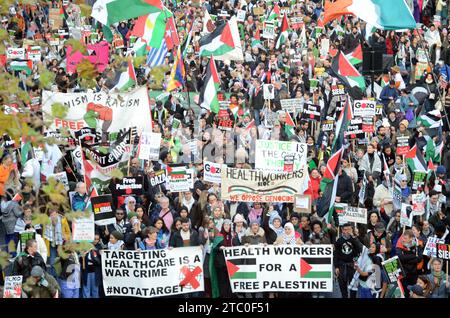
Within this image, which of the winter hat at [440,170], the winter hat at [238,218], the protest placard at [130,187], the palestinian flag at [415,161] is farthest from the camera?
the palestinian flag at [415,161]

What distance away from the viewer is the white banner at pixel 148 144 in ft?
54.3

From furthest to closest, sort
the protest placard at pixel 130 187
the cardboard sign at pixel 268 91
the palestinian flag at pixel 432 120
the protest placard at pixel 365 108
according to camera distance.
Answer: the cardboard sign at pixel 268 91, the palestinian flag at pixel 432 120, the protest placard at pixel 365 108, the protest placard at pixel 130 187

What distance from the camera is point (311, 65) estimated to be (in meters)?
23.8

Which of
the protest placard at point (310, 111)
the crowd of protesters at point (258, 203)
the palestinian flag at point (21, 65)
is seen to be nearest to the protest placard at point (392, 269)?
the crowd of protesters at point (258, 203)

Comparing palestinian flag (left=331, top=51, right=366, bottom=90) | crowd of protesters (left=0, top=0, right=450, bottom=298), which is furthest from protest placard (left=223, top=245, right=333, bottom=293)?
palestinian flag (left=331, top=51, right=366, bottom=90)

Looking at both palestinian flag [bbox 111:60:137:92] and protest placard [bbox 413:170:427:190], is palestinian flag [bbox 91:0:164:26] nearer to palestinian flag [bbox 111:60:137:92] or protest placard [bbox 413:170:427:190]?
palestinian flag [bbox 111:60:137:92]

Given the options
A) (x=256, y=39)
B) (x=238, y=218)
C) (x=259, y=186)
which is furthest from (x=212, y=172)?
(x=256, y=39)

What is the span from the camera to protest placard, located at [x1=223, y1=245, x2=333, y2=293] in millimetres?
13836

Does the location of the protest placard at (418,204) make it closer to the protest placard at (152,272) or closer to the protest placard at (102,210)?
the protest placard at (152,272)

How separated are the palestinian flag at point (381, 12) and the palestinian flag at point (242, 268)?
16.7ft

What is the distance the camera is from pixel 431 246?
14.1 meters

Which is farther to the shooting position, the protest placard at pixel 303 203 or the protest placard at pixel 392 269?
the protest placard at pixel 303 203

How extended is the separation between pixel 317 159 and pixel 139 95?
2.99m

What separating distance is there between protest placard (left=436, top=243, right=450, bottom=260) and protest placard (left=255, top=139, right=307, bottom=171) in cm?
275
